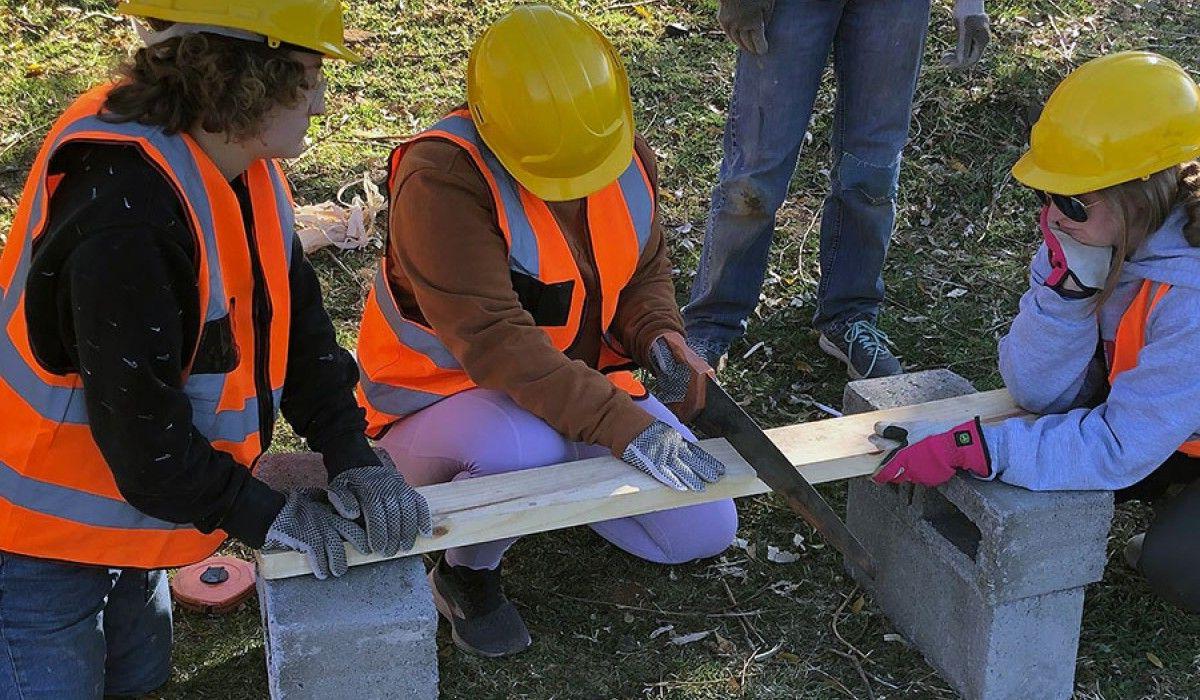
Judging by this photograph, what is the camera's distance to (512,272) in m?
3.29

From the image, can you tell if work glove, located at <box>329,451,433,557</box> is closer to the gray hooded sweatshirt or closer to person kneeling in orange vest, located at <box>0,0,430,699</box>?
person kneeling in orange vest, located at <box>0,0,430,699</box>

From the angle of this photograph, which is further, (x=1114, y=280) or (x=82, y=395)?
(x=1114, y=280)

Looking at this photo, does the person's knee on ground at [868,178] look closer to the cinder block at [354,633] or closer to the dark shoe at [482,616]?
the dark shoe at [482,616]

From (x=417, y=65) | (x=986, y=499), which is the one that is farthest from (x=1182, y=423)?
(x=417, y=65)

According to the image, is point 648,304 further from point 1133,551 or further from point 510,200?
point 1133,551

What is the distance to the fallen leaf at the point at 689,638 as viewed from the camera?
3523mm

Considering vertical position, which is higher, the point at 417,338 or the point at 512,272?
the point at 512,272

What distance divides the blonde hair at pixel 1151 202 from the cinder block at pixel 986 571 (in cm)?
62

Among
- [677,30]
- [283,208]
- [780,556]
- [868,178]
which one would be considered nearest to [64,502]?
[283,208]

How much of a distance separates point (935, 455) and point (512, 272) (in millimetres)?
1165

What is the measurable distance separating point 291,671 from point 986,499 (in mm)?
1669

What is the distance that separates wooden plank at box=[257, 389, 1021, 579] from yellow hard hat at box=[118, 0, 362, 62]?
1.07m

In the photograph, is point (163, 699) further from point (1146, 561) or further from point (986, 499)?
point (1146, 561)

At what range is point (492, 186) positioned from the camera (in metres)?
3.18
